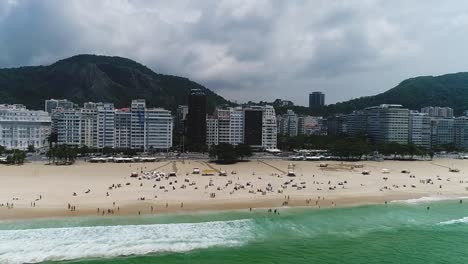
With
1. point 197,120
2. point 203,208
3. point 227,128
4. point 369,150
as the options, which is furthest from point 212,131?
point 203,208

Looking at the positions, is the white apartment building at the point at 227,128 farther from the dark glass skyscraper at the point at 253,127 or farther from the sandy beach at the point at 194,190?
the sandy beach at the point at 194,190

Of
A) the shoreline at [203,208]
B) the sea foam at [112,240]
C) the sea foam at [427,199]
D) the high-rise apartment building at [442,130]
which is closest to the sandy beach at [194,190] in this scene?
the shoreline at [203,208]

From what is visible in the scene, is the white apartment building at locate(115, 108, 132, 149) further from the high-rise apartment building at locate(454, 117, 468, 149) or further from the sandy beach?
the high-rise apartment building at locate(454, 117, 468, 149)

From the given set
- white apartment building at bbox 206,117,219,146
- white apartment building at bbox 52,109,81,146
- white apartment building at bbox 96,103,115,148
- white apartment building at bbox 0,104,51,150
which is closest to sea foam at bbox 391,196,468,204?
white apartment building at bbox 96,103,115,148

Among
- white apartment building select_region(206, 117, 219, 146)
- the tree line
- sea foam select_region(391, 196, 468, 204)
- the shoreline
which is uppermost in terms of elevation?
white apartment building select_region(206, 117, 219, 146)

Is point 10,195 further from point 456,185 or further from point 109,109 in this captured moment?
point 109,109

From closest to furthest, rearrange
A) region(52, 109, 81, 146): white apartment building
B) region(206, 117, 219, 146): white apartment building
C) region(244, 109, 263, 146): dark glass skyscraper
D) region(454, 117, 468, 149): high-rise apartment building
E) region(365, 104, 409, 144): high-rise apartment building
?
region(52, 109, 81, 146): white apartment building < region(244, 109, 263, 146): dark glass skyscraper < region(206, 117, 219, 146): white apartment building < region(365, 104, 409, 144): high-rise apartment building < region(454, 117, 468, 149): high-rise apartment building

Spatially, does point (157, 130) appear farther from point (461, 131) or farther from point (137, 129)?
point (461, 131)

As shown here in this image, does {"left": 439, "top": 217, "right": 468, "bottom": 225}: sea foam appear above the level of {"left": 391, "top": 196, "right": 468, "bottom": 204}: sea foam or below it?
below
